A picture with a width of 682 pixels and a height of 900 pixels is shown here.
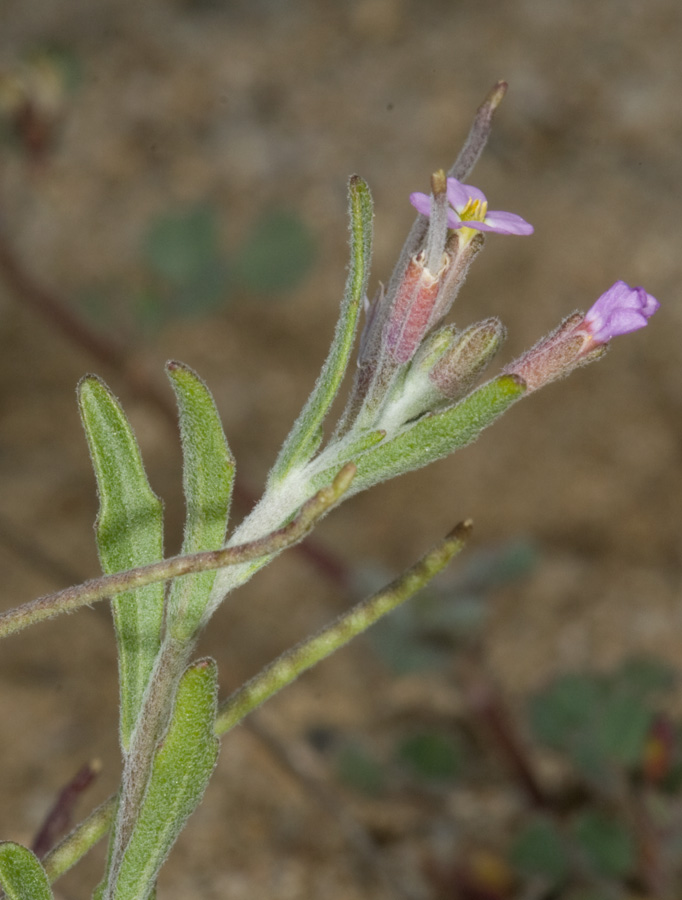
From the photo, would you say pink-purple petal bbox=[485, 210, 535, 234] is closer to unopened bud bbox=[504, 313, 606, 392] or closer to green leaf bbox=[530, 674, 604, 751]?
unopened bud bbox=[504, 313, 606, 392]

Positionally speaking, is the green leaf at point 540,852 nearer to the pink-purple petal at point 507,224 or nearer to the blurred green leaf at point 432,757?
the blurred green leaf at point 432,757

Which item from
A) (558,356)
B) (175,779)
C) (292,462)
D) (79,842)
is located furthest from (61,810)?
(558,356)

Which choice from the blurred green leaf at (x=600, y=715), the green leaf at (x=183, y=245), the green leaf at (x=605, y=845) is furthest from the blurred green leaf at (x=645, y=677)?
the green leaf at (x=183, y=245)

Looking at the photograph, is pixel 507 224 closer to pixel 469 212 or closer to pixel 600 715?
pixel 469 212

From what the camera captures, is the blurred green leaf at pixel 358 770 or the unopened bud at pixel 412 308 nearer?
the unopened bud at pixel 412 308

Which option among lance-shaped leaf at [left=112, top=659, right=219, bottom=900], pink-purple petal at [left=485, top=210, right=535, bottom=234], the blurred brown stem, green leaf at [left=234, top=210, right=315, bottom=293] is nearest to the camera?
lance-shaped leaf at [left=112, top=659, right=219, bottom=900]

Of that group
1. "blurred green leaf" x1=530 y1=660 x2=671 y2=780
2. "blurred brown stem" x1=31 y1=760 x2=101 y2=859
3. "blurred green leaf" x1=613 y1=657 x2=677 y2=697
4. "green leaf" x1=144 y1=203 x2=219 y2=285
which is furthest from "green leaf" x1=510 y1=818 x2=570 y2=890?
"green leaf" x1=144 y1=203 x2=219 y2=285
